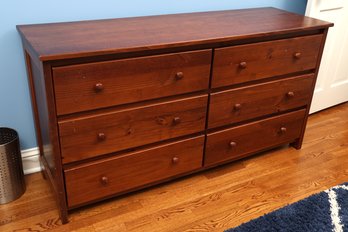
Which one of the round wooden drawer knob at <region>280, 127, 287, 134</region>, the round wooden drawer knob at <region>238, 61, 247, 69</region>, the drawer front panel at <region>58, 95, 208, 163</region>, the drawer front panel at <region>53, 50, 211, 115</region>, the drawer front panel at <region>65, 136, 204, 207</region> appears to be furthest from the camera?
the round wooden drawer knob at <region>280, 127, 287, 134</region>

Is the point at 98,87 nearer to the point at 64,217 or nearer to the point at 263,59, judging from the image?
the point at 64,217

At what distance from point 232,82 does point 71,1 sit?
0.85 meters

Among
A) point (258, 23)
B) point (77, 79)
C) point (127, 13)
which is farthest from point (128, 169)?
point (258, 23)

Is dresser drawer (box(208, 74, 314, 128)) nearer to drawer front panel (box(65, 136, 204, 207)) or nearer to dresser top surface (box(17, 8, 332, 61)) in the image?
drawer front panel (box(65, 136, 204, 207))

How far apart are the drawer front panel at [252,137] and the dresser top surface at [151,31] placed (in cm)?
51

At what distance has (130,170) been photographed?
1.69 m

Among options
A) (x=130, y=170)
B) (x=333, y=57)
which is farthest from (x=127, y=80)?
(x=333, y=57)

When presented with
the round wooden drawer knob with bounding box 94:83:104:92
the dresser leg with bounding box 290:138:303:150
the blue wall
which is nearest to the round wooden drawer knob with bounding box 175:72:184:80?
the round wooden drawer knob with bounding box 94:83:104:92

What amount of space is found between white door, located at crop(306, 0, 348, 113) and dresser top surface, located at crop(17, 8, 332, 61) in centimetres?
41

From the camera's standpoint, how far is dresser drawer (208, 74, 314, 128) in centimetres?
179

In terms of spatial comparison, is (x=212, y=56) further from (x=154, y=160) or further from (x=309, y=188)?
(x=309, y=188)

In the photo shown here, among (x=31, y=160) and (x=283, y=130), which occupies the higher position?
(x=283, y=130)

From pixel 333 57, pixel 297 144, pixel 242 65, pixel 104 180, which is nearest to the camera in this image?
pixel 104 180

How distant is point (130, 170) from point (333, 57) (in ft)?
5.64
